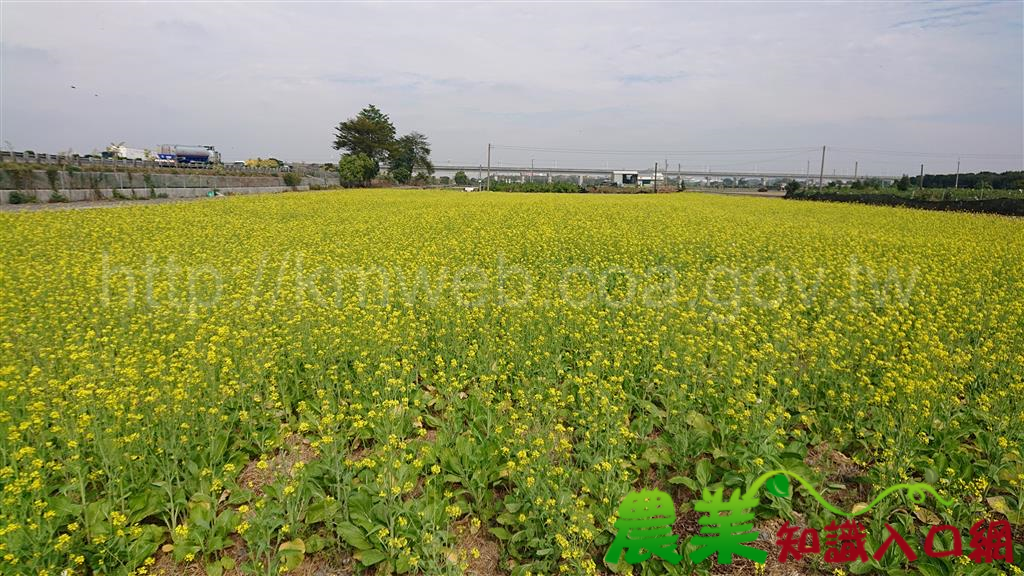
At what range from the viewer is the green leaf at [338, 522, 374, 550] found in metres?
2.90

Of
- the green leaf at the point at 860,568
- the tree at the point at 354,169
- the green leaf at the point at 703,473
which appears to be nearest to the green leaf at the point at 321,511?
the green leaf at the point at 703,473

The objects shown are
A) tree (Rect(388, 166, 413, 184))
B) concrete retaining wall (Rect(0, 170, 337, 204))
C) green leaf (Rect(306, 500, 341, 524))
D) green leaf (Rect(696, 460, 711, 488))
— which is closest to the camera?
green leaf (Rect(306, 500, 341, 524))

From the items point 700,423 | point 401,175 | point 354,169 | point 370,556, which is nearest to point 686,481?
point 700,423

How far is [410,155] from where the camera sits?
78.7 m

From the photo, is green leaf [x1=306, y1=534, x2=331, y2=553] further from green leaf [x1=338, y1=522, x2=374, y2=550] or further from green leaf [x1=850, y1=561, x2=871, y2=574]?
green leaf [x1=850, y1=561, x2=871, y2=574]

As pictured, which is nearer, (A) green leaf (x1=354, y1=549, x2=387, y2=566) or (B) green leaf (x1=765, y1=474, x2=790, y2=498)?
(A) green leaf (x1=354, y1=549, x2=387, y2=566)

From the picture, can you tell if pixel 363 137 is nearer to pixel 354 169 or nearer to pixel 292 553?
pixel 354 169

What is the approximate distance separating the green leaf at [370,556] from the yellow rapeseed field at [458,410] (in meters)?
0.01

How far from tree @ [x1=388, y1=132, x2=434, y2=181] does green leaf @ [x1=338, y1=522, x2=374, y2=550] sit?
6813 cm

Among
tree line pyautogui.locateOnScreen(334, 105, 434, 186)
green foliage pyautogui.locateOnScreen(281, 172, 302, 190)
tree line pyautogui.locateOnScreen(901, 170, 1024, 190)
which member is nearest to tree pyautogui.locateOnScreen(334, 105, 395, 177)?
tree line pyautogui.locateOnScreen(334, 105, 434, 186)

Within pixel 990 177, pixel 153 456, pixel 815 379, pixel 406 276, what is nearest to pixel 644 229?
pixel 406 276

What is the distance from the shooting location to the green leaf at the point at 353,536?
2.90 m

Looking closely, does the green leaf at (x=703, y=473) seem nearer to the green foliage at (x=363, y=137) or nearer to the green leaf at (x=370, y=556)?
the green leaf at (x=370, y=556)

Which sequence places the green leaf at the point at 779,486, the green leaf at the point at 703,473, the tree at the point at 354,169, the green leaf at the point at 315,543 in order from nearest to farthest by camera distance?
the green leaf at the point at 315,543 → the green leaf at the point at 779,486 → the green leaf at the point at 703,473 → the tree at the point at 354,169
